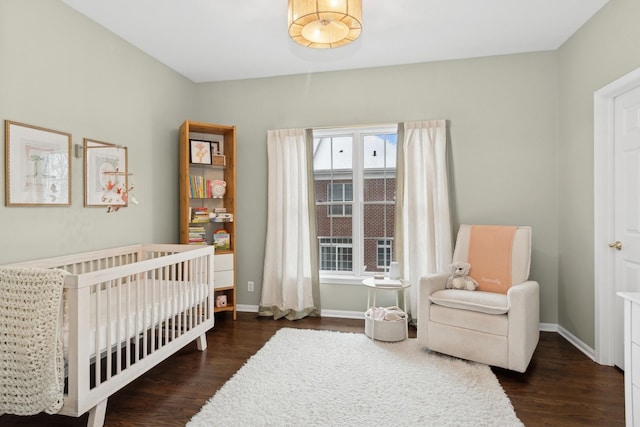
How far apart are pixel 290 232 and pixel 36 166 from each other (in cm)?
211

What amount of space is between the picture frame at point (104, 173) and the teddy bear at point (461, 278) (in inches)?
109

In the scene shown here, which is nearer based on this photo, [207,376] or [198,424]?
[198,424]

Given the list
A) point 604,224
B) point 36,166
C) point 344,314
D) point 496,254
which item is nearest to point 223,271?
point 344,314

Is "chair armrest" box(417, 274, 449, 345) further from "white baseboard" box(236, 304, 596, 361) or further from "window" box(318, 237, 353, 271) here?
"window" box(318, 237, 353, 271)

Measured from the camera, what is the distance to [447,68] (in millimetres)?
3414

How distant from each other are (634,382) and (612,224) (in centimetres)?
127

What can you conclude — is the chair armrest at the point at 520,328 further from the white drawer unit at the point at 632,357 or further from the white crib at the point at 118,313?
the white crib at the point at 118,313

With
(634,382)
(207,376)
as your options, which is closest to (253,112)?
(207,376)

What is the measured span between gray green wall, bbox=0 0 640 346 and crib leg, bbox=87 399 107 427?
1.07 metres

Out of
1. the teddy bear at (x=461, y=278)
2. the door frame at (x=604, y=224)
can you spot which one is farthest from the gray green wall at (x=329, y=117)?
the teddy bear at (x=461, y=278)

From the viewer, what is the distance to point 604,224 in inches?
99.8

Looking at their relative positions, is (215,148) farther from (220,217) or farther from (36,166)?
(36,166)

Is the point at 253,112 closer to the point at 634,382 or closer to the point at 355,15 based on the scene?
the point at 355,15

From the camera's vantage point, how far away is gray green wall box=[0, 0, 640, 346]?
2309mm
